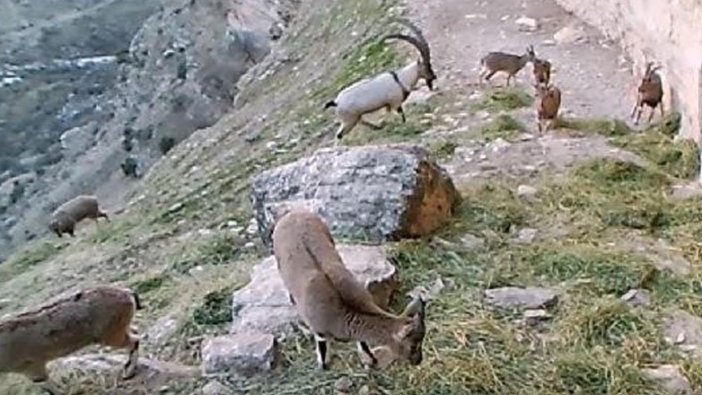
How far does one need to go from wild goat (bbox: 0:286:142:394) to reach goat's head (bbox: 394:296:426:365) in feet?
4.78

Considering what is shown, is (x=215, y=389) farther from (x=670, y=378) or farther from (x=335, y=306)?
(x=670, y=378)

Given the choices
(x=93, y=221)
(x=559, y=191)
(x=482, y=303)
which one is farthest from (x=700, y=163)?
(x=93, y=221)

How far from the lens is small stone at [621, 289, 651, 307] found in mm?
6625

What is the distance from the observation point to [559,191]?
8.43 m

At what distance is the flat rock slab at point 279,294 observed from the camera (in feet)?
20.5

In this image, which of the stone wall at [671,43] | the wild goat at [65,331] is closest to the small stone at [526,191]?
the stone wall at [671,43]

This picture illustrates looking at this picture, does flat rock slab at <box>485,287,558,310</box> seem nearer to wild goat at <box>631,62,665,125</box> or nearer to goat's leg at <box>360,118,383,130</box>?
wild goat at <box>631,62,665,125</box>

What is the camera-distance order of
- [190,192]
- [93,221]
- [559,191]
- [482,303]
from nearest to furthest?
[482,303] < [559,191] < [190,192] < [93,221]

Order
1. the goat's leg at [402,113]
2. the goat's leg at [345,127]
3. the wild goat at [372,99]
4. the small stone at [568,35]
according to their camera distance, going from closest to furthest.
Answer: the wild goat at [372,99], the goat's leg at [345,127], the goat's leg at [402,113], the small stone at [568,35]

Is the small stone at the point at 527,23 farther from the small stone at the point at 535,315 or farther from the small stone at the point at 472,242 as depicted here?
the small stone at the point at 535,315

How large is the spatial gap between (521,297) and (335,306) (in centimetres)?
147

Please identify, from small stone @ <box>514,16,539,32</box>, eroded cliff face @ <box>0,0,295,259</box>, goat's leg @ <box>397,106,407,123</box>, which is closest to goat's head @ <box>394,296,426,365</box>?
goat's leg @ <box>397,106,407,123</box>

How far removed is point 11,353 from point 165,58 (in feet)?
77.6

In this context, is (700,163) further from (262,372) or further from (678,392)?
(262,372)
